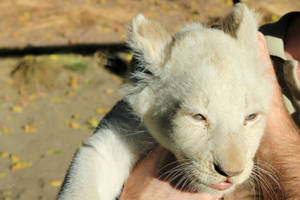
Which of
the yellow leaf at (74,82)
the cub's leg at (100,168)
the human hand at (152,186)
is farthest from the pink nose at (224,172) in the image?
the yellow leaf at (74,82)

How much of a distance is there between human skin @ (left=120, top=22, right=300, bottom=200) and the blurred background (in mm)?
2161

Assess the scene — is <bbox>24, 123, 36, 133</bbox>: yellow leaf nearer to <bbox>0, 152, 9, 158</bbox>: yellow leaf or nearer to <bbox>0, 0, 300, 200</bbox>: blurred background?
<bbox>0, 0, 300, 200</bbox>: blurred background

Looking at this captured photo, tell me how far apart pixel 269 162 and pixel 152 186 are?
2.82 ft

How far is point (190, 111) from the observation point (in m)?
2.32

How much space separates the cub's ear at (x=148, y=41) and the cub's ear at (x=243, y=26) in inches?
17.7

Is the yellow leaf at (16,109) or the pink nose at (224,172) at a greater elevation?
the pink nose at (224,172)

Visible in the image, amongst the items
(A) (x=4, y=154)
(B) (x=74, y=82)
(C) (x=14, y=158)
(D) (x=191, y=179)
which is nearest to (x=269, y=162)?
(D) (x=191, y=179)

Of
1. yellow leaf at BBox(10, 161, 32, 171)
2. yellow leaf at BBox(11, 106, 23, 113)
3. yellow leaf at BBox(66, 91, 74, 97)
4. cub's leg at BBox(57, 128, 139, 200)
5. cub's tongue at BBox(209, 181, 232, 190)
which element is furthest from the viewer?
yellow leaf at BBox(66, 91, 74, 97)

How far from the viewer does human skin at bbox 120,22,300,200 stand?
8.75 ft

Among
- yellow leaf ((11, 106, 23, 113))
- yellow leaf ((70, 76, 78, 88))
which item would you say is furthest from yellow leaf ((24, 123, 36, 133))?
yellow leaf ((70, 76, 78, 88))

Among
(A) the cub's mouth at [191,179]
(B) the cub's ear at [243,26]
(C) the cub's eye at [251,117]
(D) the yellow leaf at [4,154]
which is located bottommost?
(D) the yellow leaf at [4,154]

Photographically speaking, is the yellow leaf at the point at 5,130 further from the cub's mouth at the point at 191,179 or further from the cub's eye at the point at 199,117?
the cub's eye at the point at 199,117

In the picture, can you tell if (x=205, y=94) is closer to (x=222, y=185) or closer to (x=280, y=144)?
(x=222, y=185)

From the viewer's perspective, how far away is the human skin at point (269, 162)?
2.67 metres
